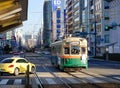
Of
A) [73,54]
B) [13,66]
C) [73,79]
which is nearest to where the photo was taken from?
[73,79]

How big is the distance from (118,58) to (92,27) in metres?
53.8

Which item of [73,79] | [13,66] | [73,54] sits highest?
[73,54]

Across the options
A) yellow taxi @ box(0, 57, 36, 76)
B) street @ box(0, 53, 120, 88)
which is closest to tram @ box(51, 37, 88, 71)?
street @ box(0, 53, 120, 88)

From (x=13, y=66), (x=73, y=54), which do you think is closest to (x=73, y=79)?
(x=13, y=66)

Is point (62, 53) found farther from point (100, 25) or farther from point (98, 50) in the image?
point (98, 50)

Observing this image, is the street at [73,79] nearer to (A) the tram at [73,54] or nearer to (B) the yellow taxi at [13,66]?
(B) the yellow taxi at [13,66]

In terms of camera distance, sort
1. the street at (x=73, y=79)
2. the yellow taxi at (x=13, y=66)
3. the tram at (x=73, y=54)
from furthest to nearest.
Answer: the tram at (x=73, y=54)
the yellow taxi at (x=13, y=66)
the street at (x=73, y=79)

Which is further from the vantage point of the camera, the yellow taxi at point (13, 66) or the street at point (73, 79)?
the yellow taxi at point (13, 66)

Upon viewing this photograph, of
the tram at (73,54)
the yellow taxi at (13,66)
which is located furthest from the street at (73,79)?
the tram at (73,54)

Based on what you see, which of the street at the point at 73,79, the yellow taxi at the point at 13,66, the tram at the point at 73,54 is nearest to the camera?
the street at the point at 73,79

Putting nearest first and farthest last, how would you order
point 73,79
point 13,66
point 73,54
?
point 73,79 < point 13,66 < point 73,54

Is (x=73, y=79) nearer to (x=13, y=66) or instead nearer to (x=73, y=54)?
(x=13, y=66)

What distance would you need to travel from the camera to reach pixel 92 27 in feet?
437

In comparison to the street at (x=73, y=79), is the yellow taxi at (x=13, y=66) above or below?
above
